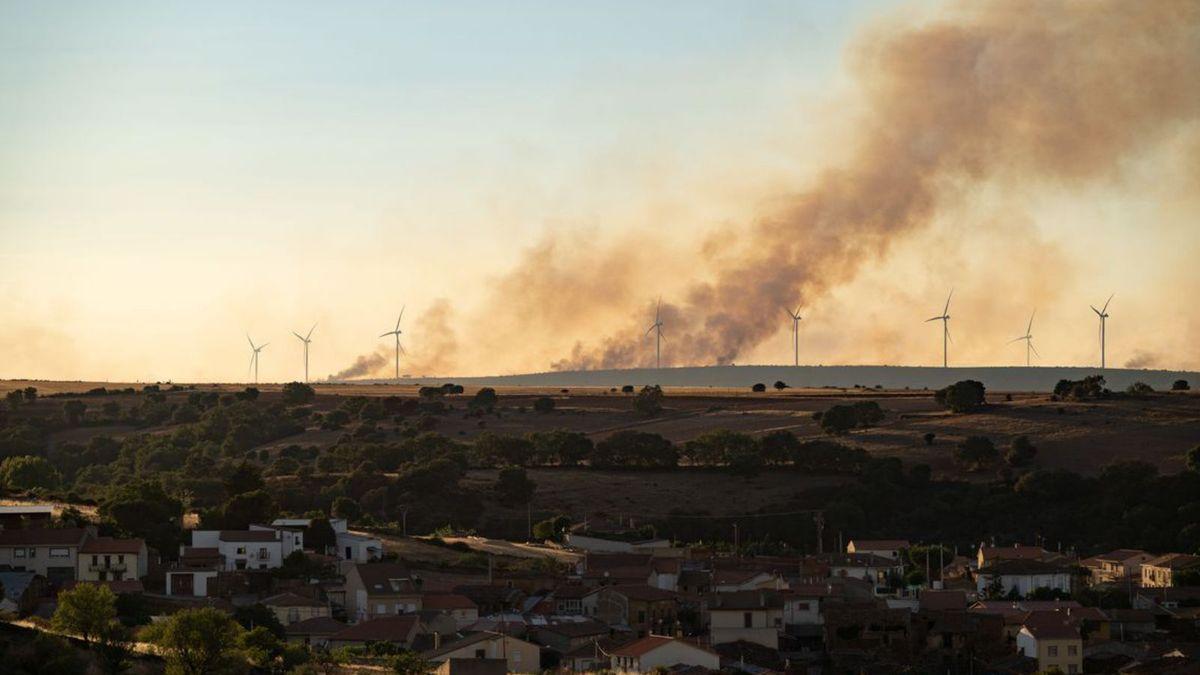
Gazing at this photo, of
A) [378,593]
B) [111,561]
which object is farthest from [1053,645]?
[111,561]

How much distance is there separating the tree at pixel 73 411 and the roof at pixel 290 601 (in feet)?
341

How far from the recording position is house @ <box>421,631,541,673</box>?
7588 centimetres

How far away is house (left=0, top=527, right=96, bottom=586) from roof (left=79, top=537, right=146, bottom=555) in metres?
0.39

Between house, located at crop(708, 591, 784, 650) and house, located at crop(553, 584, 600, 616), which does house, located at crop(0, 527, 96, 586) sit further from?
house, located at crop(708, 591, 784, 650)

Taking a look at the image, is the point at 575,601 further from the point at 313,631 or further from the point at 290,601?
the point at 313,631

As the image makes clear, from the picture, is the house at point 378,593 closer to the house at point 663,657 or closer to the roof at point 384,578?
the roof at point 384,578

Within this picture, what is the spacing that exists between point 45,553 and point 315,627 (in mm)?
16846

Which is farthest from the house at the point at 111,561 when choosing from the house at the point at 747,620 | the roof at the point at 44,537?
the house at the point at 747,620

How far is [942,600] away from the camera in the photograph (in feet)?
299

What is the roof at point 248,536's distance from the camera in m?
99.3

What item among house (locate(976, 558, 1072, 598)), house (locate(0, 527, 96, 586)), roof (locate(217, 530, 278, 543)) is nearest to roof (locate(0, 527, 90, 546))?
house (locate(0, 527, 96, 586))

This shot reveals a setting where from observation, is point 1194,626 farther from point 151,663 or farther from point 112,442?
point 112,442

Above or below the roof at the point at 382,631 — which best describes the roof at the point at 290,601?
above

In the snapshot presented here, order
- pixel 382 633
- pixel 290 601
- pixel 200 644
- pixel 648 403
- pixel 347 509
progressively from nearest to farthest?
pixel 200 644 → pixel 382 633 → pixel 290 601 → pixel 347 509 → pixel 648 403
